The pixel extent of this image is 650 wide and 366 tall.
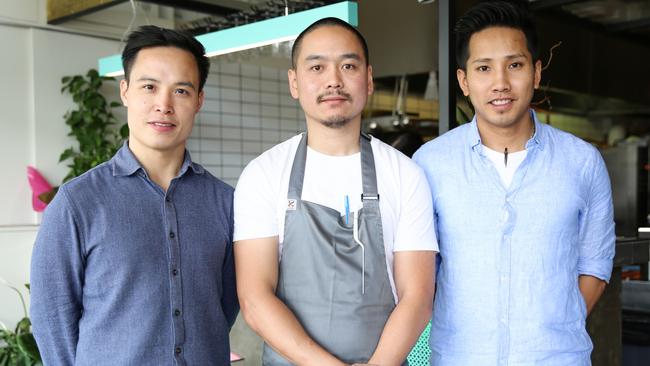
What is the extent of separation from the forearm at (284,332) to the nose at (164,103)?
492mm

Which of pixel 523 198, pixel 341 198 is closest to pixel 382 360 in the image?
pixel 341 198

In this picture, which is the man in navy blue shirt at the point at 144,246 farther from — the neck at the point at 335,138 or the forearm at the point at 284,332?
the neck at the point at 335,138

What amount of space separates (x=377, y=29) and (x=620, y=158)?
2.34 m

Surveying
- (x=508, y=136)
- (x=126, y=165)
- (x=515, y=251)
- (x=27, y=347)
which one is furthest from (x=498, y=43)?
(x=27, y=347)

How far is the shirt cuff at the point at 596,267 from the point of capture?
5.80 feet

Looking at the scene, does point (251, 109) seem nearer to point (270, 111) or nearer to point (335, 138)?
point (270, 111)

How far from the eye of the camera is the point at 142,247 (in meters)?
1.49

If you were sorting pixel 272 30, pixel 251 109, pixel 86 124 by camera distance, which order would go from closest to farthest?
pixel 272 30
pixel 86 124
pixel 251 109

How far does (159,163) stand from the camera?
162cm

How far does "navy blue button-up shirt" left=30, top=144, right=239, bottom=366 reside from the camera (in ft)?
4.75

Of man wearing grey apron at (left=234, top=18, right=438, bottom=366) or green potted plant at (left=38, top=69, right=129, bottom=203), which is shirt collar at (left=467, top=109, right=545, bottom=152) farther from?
green potted plant at (left=38, top=69, right=129, bottom=203)

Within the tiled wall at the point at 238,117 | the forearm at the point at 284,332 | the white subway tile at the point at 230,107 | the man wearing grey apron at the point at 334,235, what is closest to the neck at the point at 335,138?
the man wearing grey apron at the point at 334,235

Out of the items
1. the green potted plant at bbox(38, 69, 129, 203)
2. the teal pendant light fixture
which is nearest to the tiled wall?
the green potted plant at bbox(38, 69, 129, 203)

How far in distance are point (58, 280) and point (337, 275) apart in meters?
0.62
